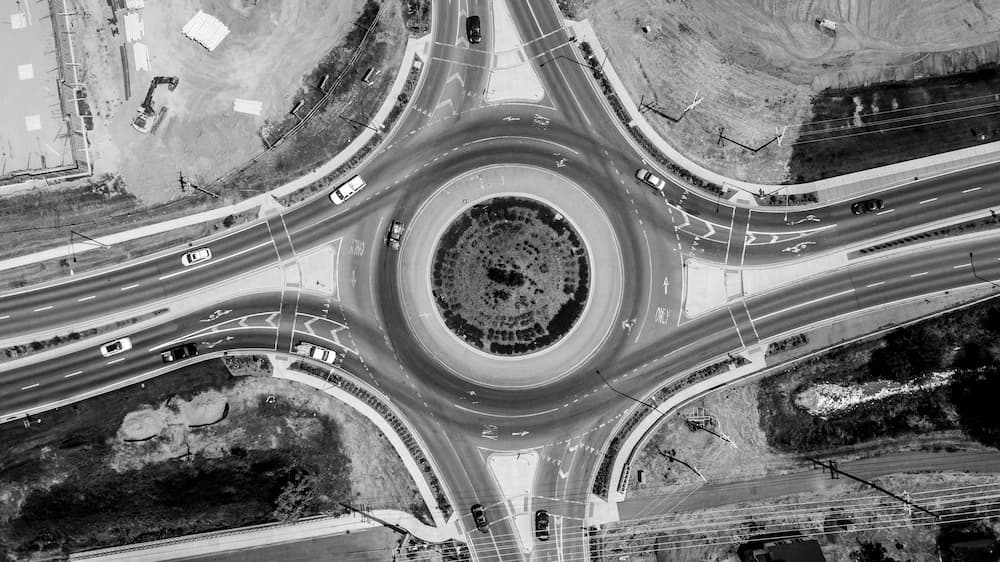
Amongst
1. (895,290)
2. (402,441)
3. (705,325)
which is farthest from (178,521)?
(895,290)

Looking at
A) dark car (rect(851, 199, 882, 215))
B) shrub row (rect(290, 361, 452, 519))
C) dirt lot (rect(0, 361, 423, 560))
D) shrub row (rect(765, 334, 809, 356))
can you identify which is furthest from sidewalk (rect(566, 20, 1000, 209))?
dirt lot (rect(0, 361, 423, 560))

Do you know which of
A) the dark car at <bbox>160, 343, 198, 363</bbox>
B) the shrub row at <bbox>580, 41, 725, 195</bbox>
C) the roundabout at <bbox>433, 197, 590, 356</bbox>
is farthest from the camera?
the shrub row at <bbox>580, 41, 725, 195</bbox>

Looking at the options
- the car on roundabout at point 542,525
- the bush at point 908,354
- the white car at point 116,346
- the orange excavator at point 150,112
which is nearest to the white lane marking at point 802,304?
the bush at point 908,354

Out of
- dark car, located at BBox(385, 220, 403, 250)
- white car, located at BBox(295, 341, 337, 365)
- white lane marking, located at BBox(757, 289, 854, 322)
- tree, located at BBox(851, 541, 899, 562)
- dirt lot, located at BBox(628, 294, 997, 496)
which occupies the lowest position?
tree, located at BBox(851, 541, 899, 562)

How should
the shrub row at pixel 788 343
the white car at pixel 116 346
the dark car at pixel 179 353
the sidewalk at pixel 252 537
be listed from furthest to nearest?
1. the shrub row at pixel 788 343
2. the white car at pixel 116 346
3. the dark car at pixel 179 353
4. the sidewalk at pixel 252 537

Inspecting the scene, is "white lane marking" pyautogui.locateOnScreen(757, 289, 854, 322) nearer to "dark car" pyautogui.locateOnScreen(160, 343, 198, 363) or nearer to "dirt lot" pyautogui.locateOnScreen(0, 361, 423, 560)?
"dirt lot" pyautogui.locateOnScreen(0, 361, 423, 560)

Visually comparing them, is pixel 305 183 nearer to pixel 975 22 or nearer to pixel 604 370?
pixel 604 370

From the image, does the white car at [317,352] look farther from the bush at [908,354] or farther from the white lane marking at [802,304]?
the bush at [908,354]

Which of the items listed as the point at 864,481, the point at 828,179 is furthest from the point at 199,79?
the point at 864,481
